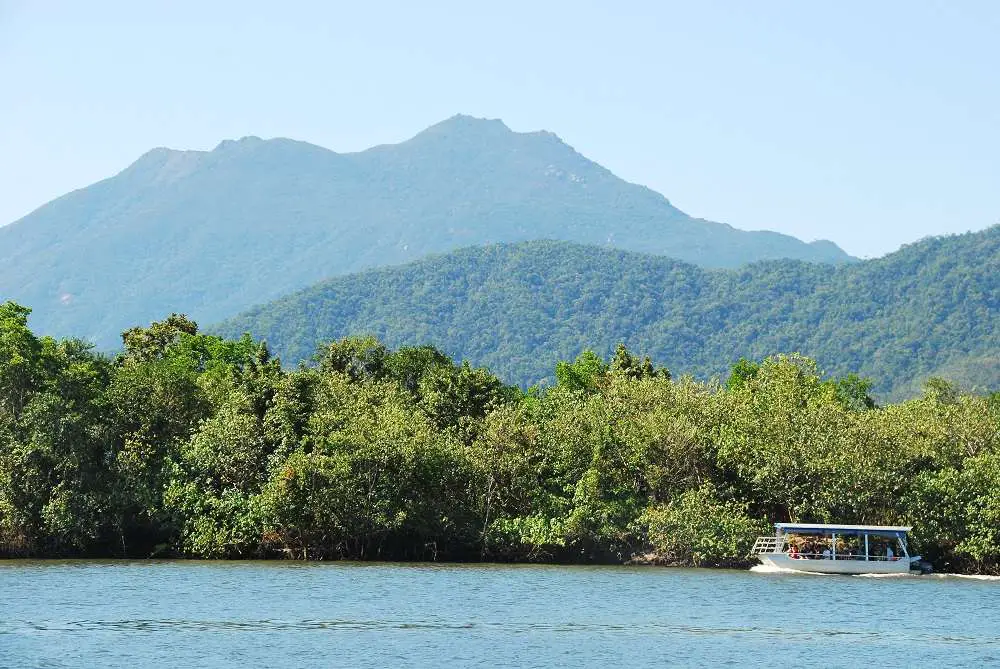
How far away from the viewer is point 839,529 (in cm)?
5475

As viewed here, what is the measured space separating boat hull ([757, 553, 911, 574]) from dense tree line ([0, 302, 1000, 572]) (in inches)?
56.2

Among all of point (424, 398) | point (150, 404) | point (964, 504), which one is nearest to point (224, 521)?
point (150, 404)

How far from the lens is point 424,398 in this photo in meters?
65.2

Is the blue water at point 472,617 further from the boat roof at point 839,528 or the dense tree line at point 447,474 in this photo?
the dense tree line at point 447,474

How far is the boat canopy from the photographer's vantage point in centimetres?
5414

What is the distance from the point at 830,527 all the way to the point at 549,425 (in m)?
13.3

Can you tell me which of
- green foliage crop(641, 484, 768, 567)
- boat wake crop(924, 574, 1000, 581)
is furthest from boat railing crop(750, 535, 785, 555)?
boat wake crop(924, 574, 1000, 581)

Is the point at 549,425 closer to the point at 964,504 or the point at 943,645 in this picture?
the point at 964,504

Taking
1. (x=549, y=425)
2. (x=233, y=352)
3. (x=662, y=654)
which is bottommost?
(x=662, y=654)

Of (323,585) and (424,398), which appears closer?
(323,585)

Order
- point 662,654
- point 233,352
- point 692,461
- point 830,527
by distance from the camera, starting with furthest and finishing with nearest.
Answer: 1. point 233,352
2. point 692,461
3. point 830,527
4. point 662,654

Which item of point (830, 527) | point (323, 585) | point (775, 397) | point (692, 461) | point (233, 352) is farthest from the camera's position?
point (233, 352)

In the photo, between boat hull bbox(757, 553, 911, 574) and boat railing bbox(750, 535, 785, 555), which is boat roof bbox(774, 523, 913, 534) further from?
boat hull bbox(757, 553, 911, 574)

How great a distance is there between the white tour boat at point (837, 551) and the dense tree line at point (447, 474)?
0.95 metres
